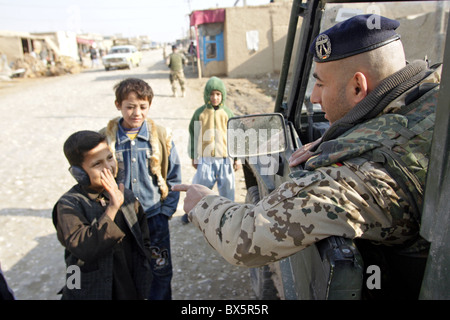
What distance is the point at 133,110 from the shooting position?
94.1 inches

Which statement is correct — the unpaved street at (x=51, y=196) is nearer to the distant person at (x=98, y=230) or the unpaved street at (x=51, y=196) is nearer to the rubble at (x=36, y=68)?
the distant person at (x=98, y=230)

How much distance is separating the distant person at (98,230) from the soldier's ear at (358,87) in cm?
133

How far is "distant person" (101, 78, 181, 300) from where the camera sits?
2398 mm

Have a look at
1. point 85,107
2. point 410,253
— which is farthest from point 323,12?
point 85,107

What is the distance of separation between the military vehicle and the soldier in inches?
3.8

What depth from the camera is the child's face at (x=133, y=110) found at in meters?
2.38

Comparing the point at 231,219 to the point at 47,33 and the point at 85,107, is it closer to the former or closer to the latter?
the point at 85,107

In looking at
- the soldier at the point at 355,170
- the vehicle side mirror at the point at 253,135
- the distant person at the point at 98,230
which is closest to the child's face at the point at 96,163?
the distant person at the point at 98,230

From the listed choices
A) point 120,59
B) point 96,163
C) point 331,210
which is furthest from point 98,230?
point 120,59

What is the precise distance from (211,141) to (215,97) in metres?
0.51

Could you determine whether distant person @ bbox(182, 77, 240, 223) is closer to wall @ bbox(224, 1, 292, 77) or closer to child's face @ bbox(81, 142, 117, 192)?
child's face @ bbox(81, 142, 117, 192)

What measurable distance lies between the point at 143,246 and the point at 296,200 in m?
1.35

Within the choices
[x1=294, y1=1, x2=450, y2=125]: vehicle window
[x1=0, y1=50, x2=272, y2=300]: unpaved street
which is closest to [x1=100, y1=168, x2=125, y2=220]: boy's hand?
[x1=294, y1=1, x2=450, y2=125]: vehicle window

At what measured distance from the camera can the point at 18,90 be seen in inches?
682
